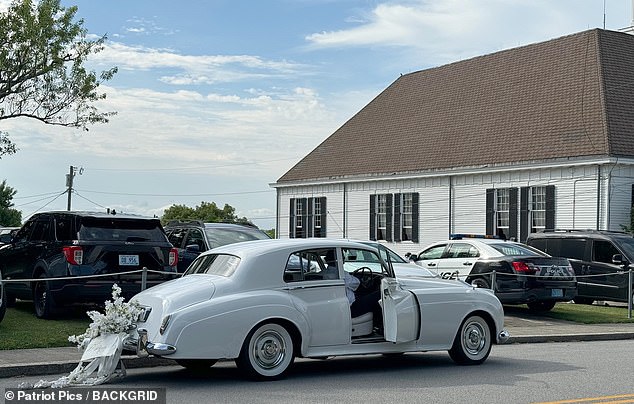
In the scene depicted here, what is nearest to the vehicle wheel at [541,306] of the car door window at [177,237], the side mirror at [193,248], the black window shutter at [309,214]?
the side mirror at [193,248]

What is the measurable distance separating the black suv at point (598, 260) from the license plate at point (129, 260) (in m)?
10.8

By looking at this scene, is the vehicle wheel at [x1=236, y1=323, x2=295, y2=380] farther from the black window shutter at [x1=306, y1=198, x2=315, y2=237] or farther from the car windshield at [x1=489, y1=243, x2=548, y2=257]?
the black window shutter at [x1=306, y1=198, x2=315, y2=237]

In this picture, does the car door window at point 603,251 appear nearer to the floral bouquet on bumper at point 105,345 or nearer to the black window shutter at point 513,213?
the black window shutter at point 513,213

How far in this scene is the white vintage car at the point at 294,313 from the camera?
10180 millimetres

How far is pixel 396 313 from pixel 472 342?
1503 millimetres

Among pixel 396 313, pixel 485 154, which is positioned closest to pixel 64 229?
pixel 396 313

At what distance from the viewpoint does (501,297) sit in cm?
1864

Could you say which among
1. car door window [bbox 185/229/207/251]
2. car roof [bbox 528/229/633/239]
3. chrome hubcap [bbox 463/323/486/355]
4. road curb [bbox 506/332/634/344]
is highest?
car roof [bbox 528/229/633/239]

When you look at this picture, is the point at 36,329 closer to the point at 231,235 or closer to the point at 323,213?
the point at 231,235

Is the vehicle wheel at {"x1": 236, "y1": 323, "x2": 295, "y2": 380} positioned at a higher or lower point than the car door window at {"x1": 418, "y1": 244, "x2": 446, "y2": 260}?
lower

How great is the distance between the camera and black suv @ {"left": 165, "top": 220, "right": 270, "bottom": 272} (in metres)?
18.5

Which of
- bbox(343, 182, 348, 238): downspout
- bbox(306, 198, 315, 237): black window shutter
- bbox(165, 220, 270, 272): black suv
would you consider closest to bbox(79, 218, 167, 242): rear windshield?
bbox(165, 220, 270, 272): black suv

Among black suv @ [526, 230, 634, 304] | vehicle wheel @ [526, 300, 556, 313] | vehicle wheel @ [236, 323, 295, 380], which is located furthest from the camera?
black suv @ [526, 230, 634, 304]

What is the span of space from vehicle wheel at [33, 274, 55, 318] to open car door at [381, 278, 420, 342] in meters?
5.86
